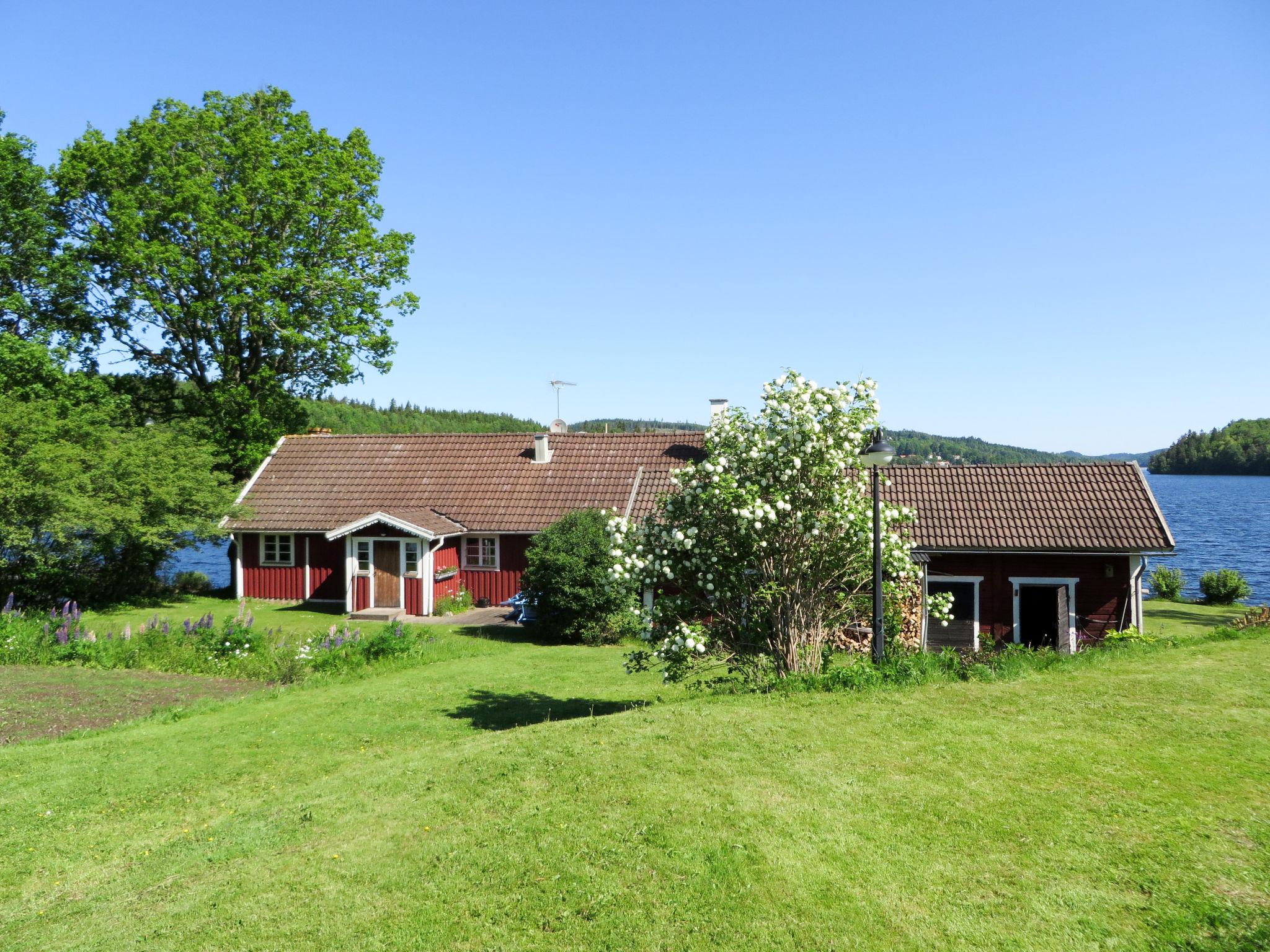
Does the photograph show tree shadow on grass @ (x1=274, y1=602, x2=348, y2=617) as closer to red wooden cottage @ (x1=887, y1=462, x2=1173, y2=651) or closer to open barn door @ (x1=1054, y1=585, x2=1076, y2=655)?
red wooden cottage @ (x1=887, y1=462, x2=1173, y2=651)

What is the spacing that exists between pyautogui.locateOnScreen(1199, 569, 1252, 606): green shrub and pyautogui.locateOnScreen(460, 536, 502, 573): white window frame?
2723 centimetres

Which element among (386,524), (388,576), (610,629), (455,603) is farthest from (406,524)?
(610,629)

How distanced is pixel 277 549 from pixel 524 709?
62.3ft

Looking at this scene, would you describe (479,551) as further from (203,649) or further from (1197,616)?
(1197,616)

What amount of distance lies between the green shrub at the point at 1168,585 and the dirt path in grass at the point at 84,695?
33.9 m

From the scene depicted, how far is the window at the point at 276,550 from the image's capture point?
2880 cm

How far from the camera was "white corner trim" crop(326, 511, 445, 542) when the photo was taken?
994 inches

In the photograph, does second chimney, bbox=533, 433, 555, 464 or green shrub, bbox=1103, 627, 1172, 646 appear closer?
green shrub, bbox=1103, 627, 1172, 646

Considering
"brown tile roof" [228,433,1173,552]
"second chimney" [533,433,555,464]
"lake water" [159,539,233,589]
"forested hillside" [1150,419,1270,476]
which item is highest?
"forested hillside" [1150,419,1270,476]

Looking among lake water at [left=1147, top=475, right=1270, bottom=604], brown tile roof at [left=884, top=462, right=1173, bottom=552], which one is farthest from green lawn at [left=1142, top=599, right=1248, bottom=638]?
brown tile roof at [left=884, top=462, right=1173, bottom=552]

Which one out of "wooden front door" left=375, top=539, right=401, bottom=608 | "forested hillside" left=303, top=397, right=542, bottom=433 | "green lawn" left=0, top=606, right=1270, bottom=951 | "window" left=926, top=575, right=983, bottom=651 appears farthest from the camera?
"forested hillside" left=303, top=397, right=542, bottom=433

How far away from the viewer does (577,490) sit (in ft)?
93.2

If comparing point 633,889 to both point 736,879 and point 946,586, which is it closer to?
point 736,879

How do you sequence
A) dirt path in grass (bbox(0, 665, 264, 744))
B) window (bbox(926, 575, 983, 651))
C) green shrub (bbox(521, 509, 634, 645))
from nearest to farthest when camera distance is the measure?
dirt path in grass (bbox(0, 665, 264, 744))
window (bbox(926, 575, 983, 651))
green shrub (bbox(521, 509, 634, 645))
